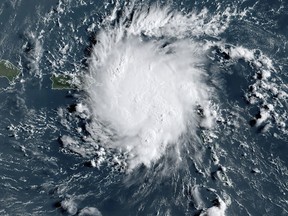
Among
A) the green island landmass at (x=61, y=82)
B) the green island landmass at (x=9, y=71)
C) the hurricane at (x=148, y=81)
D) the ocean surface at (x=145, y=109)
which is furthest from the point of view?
the green island landmass at (x=9, y=71)

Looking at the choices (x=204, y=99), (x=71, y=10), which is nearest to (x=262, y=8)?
(x=204, y=99)

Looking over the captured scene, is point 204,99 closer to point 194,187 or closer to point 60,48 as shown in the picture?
point 194,187

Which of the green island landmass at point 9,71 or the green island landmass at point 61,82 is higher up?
the green island landmass at point 61,82

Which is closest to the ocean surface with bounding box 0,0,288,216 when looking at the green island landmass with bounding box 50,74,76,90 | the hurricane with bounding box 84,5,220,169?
the hurricane with bounding box 84,5,220,169

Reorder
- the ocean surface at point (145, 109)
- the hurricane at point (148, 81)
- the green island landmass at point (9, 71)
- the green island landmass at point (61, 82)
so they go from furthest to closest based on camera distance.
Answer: the green island landmass at point (9, 71)
the green island landmass at point (61, 82)
the hurricane at point (148, 81)
the ocean surface at point (145, 109)

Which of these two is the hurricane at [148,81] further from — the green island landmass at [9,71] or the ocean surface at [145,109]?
the green island landmass at [9,71]

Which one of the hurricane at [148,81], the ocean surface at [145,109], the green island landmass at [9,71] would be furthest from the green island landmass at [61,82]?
the green island landmass at [9,71]
